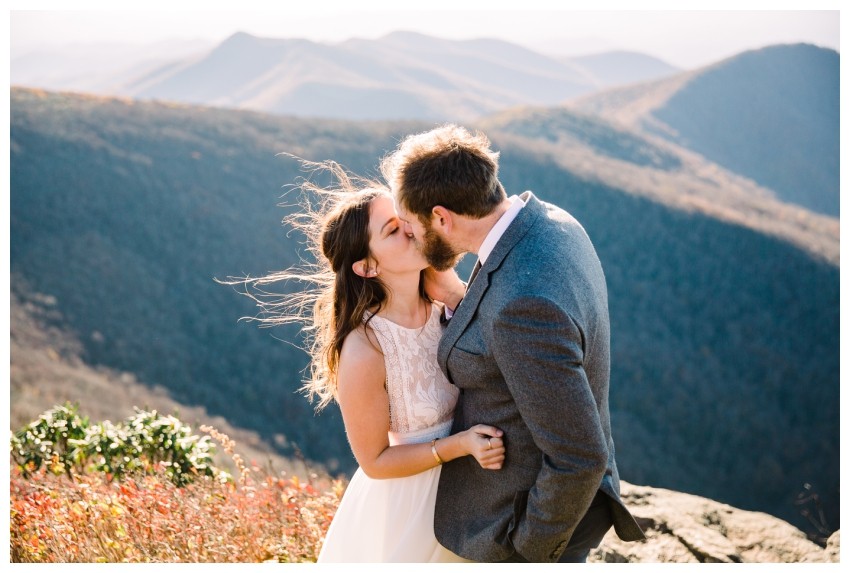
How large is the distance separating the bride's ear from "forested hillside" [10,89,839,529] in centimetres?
1213

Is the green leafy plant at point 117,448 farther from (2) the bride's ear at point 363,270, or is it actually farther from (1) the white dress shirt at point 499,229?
(1) the white dress shirt at point 499,229

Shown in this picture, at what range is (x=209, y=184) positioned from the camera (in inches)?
936

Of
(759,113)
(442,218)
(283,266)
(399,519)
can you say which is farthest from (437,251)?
(759,113)

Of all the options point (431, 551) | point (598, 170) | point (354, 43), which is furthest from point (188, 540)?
point (354, 43)

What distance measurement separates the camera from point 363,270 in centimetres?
262

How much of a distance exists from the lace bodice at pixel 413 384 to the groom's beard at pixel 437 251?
0.97 ft

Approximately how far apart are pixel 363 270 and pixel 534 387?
2.90 feet

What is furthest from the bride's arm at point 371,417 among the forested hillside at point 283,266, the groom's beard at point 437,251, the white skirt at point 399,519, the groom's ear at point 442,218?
the forested hillside at point 283,266

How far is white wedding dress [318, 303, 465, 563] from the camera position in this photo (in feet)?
8.29

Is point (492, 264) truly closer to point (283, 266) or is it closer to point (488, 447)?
point (488, 447)

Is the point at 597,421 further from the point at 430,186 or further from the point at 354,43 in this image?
the point at 354,43

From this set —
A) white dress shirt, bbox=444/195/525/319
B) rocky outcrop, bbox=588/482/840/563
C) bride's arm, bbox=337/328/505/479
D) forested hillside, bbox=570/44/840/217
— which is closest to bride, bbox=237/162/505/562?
bride's arm, bbox=337/328/505/479

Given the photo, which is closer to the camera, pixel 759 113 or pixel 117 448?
pixel 117 448

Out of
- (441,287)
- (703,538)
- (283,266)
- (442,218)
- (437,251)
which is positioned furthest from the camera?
(283,266)
